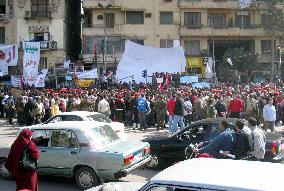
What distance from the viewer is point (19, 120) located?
21.6 m

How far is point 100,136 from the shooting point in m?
10.3

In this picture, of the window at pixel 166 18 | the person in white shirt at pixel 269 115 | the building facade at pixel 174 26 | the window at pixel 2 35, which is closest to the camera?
the person in white shirt at pixel 269 115

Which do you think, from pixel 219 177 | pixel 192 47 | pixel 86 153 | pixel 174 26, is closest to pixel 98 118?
pixel 86 153

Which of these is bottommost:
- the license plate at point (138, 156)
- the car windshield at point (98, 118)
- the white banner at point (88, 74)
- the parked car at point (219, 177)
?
the license plate at point (138, 156)

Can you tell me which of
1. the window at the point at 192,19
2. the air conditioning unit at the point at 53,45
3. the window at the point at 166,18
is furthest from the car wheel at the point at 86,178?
the window at the point at 192,19

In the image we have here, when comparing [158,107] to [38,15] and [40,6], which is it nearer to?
[38,15]

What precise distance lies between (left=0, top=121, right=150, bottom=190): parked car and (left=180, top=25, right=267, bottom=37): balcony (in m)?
40.4

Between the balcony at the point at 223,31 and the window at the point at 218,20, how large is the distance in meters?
0.83

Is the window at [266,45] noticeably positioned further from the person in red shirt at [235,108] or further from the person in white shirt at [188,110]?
the person in red shirt at [235,108]

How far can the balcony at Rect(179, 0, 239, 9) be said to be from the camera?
50250 millimetres

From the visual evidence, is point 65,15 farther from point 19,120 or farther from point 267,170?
point 267,170

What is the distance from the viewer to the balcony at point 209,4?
165ft

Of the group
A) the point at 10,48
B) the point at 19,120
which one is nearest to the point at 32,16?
the point at 10,48

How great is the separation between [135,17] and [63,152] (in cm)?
4067
